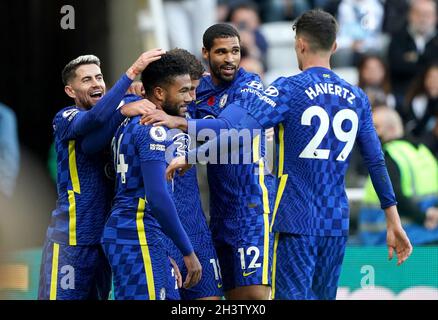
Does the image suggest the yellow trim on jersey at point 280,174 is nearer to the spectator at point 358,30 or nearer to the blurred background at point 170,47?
the blurred background at point 170,47

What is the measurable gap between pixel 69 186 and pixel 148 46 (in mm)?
6528

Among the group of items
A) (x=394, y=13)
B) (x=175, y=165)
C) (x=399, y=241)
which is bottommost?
(x=399, y=241)

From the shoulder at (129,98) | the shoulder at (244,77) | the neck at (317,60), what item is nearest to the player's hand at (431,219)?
the shoulder at (244,77)

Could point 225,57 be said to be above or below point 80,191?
above

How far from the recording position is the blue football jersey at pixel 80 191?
7.06m

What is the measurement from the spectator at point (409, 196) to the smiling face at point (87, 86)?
15.2 feet

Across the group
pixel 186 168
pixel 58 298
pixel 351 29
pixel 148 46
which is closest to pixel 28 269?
pixel 58 298

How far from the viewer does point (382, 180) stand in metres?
7.30

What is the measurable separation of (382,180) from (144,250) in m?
1.79

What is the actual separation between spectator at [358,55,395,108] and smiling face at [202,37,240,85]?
18.9 feet

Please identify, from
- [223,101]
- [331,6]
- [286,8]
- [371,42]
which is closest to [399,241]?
[223,101]

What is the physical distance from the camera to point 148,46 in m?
13.4

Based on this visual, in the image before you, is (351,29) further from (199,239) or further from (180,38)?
(199,239)

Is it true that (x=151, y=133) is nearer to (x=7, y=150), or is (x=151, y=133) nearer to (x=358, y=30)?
(x=7, y=150)
